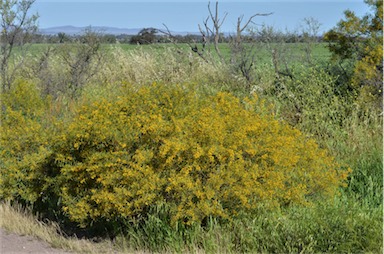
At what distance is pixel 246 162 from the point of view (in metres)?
6.49

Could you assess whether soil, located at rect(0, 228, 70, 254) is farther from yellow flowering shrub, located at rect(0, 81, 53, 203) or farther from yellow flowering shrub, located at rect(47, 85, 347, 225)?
yellow flowering shrub, located at rect(0, 81, 53, 203)

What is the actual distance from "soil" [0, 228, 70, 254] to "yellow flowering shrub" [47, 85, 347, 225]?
471 mm

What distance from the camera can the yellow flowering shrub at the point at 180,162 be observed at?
633 cm

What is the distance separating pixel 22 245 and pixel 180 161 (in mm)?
2011

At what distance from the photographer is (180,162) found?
651 centimetres

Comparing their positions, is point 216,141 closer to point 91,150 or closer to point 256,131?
point 256,131

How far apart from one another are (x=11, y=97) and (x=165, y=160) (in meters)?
3.77

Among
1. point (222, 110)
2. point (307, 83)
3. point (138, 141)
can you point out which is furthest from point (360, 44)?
point (138, 141)

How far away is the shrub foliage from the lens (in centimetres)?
633

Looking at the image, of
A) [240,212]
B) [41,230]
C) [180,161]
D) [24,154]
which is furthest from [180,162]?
[24,154]

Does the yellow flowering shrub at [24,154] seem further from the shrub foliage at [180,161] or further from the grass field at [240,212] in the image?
the shrub foliage at [180,161]

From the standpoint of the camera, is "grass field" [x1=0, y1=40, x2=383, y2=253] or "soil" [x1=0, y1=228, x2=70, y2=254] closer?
"grass field" [x1=0, y1=40, x2=383, y2=253]

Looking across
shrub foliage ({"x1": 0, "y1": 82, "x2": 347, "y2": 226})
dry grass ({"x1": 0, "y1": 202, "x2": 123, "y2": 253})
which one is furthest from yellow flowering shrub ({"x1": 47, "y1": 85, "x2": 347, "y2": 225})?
dry grass ({"x1": 0, "y1": 202, "x2": 123, "y2": 253})

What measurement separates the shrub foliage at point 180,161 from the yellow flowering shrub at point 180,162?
11 millimetres
